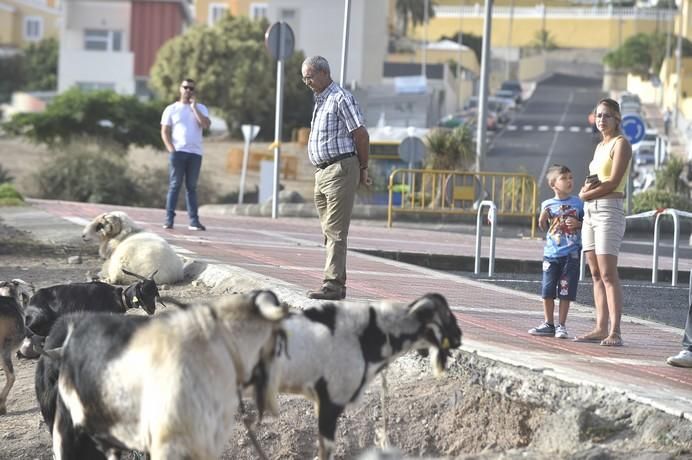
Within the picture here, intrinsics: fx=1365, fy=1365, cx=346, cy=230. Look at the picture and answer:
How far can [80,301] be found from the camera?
34.7 feet

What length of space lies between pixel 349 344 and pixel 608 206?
3389mm

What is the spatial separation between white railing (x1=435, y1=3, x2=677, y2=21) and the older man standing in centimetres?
13029

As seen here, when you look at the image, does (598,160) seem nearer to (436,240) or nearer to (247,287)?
(247,287)

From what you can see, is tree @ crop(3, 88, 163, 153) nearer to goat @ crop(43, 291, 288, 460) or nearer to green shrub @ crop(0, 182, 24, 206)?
green shrub @ crop(0, 182, 24, 206)

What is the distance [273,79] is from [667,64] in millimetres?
38206

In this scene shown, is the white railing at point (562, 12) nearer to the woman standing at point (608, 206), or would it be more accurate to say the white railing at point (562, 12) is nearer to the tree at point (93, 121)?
the tree at point (93, 121)

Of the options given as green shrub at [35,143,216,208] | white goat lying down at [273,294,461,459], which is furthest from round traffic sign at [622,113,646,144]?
white goat lying down at [273,294,461,459]

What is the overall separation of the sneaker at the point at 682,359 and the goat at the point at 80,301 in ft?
12.8

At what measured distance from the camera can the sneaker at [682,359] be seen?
30.9ft

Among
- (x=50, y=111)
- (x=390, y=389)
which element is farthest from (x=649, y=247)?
(x=50, y=111)

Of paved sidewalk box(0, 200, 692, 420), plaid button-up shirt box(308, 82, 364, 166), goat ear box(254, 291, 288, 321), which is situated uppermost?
plaid button-up shirt box(308, 82, 364, 166)

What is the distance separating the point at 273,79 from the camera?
7400 cm

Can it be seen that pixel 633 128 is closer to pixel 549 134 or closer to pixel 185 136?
pixel 185 136

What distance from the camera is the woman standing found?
9992 mm
